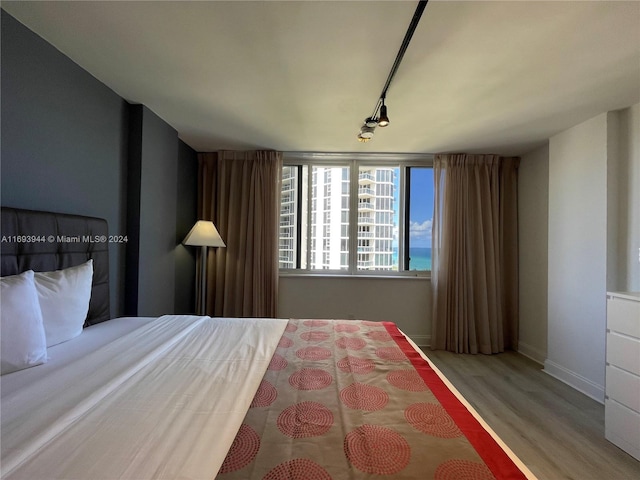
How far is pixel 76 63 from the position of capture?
5.62ft

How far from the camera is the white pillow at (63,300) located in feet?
4.27

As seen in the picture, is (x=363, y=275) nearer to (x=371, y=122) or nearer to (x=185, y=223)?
(x=371, y=122)

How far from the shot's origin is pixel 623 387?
1685 millimetres

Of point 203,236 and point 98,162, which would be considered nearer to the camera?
point 98,162

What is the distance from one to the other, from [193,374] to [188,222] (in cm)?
253

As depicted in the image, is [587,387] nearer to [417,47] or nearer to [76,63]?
[417,47]

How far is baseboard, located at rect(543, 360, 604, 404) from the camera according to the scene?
221 cm

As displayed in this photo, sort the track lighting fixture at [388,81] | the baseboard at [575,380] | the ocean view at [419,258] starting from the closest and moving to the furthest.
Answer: the track lighting fixture at [388,81]
the baseboard at [575,380]
the ocean view at [419,258]

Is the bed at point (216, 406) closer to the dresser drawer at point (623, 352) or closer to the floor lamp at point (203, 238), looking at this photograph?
the floor lamp at point (203, 238)

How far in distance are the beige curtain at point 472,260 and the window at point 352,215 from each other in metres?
0.30

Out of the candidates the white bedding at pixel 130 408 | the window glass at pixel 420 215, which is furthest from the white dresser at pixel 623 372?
the white bedding at pixel 130 408

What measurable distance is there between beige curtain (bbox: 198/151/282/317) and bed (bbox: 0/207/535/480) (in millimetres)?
1657

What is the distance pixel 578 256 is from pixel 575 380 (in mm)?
1146

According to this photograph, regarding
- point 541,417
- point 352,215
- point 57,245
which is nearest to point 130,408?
point 57,245
